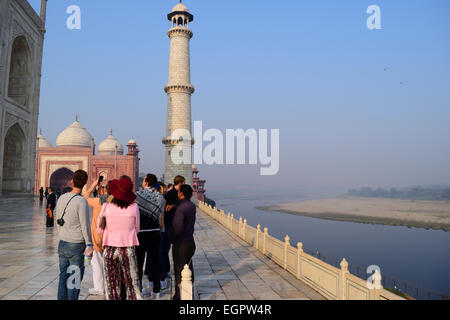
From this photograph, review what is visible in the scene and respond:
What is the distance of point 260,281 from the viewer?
21.8 feet

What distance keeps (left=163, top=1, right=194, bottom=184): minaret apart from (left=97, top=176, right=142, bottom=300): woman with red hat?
28.3 m

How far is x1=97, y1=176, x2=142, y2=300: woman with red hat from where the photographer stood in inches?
160

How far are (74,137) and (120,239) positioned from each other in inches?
1889

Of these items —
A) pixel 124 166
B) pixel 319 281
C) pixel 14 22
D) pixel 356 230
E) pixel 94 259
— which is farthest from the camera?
pixel 356 230

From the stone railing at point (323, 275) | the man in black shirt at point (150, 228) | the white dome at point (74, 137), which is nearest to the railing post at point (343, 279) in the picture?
the stone railing at point (323, 275)

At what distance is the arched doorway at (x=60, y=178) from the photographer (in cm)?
4459

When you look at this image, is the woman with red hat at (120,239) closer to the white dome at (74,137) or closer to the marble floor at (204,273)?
the marble floor at (204,273)

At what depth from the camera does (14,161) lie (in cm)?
2530

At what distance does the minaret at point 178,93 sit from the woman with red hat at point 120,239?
28.3m

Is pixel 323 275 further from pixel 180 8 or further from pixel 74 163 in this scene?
pixel 74 163

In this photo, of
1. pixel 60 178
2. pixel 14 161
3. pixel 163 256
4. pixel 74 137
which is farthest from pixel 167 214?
pixel 74 137
